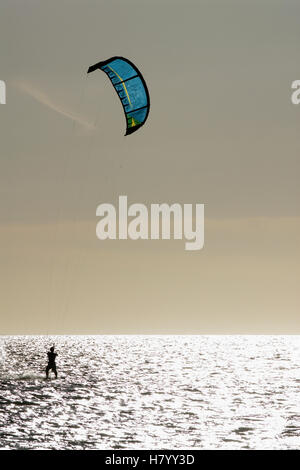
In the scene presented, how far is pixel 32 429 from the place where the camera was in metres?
29.0

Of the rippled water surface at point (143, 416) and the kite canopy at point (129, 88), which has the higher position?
the kite canopy at point (129, 88)

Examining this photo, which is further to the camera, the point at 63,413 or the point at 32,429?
the point at 63,413

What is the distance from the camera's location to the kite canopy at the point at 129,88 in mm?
27219

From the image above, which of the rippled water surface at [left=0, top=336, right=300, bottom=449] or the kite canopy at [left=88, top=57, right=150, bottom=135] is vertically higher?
the kite canopy at [left=88, top=57, right=150, bottom=135]

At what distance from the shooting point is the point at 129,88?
2803cm

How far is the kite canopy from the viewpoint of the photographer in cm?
2722

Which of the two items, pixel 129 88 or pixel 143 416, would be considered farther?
pixel 143 416

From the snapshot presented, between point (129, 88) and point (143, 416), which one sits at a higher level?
point (129, 88)
